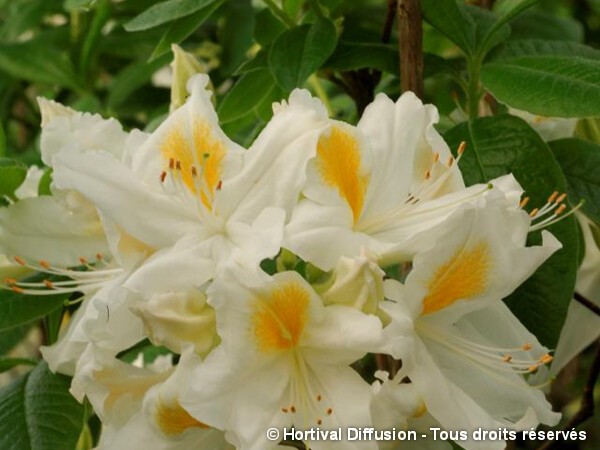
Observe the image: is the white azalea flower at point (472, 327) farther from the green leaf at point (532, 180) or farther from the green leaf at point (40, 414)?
the green leaf at point (40, 414)

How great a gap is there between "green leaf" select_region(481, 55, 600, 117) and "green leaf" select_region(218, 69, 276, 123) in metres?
0.25

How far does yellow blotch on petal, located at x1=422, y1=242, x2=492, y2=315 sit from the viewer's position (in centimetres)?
82

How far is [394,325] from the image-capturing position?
0.77 metres

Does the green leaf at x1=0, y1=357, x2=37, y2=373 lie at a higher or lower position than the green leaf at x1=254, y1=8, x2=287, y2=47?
lower

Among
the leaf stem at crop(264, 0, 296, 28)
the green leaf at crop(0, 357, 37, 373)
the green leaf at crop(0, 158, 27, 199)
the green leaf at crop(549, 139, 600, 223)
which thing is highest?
the leaf stem at crop(264, 0, 296, 28)

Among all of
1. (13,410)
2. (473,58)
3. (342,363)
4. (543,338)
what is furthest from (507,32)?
(13,410)

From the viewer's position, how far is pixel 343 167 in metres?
0.86

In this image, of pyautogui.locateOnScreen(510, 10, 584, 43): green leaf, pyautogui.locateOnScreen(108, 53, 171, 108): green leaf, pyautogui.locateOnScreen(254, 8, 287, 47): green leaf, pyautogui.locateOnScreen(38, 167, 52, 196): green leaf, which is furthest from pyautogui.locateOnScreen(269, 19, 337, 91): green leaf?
pyautogui.locateOnScreen(108, 53, 171, 108): green leaf

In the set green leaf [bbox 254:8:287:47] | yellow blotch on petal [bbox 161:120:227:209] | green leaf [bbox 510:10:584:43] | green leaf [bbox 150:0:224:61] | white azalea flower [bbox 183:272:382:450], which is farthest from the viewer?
green leaf [bbox 510:10:584:43]

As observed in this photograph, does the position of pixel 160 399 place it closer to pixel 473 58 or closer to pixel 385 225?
pixel 385 225

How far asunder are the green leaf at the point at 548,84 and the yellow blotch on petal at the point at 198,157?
294 millimetres

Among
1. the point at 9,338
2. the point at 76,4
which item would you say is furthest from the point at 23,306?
the point at 76,4

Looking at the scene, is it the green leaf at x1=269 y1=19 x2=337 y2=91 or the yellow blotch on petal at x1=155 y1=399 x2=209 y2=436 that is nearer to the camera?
the yellow blotch on petal at x1=155 y1=399 x2=209 y2=436

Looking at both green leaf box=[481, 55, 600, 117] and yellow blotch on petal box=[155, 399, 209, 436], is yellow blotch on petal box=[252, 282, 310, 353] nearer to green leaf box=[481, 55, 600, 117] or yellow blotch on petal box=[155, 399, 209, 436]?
yellow blotch on petal box=[155, 399, 209, 436]
